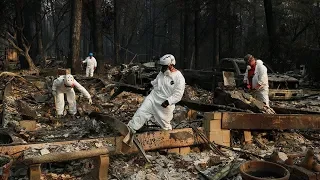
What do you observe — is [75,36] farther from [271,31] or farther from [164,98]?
[164,98]

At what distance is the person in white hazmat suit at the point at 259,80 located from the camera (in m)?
9.20

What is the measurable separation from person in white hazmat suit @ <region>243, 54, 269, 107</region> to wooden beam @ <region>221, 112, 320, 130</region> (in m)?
1.78

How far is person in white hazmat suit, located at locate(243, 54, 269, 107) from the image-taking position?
9.20 m

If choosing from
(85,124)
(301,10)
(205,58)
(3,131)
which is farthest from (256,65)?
(205,58)

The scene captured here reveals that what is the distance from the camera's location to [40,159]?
4.74 meters

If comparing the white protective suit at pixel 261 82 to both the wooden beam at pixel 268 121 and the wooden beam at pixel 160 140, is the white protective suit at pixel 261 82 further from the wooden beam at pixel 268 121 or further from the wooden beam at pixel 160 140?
the wooden beam at pixel 160 140

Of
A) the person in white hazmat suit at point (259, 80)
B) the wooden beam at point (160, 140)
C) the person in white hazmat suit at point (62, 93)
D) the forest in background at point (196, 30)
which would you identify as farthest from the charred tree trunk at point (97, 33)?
the wooden beam at point (160, 140)

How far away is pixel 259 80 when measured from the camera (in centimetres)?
923

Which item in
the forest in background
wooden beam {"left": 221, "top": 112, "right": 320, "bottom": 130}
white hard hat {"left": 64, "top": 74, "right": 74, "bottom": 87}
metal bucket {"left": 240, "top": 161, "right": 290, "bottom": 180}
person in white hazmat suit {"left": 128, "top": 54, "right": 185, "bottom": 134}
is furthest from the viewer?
the forest in background

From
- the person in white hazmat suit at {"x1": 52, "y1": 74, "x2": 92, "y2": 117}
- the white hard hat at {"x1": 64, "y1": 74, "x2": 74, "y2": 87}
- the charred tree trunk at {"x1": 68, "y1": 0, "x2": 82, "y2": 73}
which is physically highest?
the charred tree trunk at {"x1": 68, "y1": 0, "x2": 82, "y2": 73}

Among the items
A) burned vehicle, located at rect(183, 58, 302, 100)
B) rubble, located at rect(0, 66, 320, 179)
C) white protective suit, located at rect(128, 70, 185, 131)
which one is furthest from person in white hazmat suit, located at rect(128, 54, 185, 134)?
burned vehicle, located at rect(183, 58, 302, 100)

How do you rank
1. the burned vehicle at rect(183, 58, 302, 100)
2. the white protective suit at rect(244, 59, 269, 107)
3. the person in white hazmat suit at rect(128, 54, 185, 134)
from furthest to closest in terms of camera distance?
the burned vehicle at rect(183, 58, 302, 100) → the white protective suit at rect(244, 59, 269, 107) → the person in white hazmat suit at rect(128, 54, 185, 134)

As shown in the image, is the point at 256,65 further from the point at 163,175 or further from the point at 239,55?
the point at 239,55

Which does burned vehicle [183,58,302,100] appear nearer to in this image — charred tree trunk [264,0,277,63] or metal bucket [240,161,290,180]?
metal bucket [240,161,290,180]
